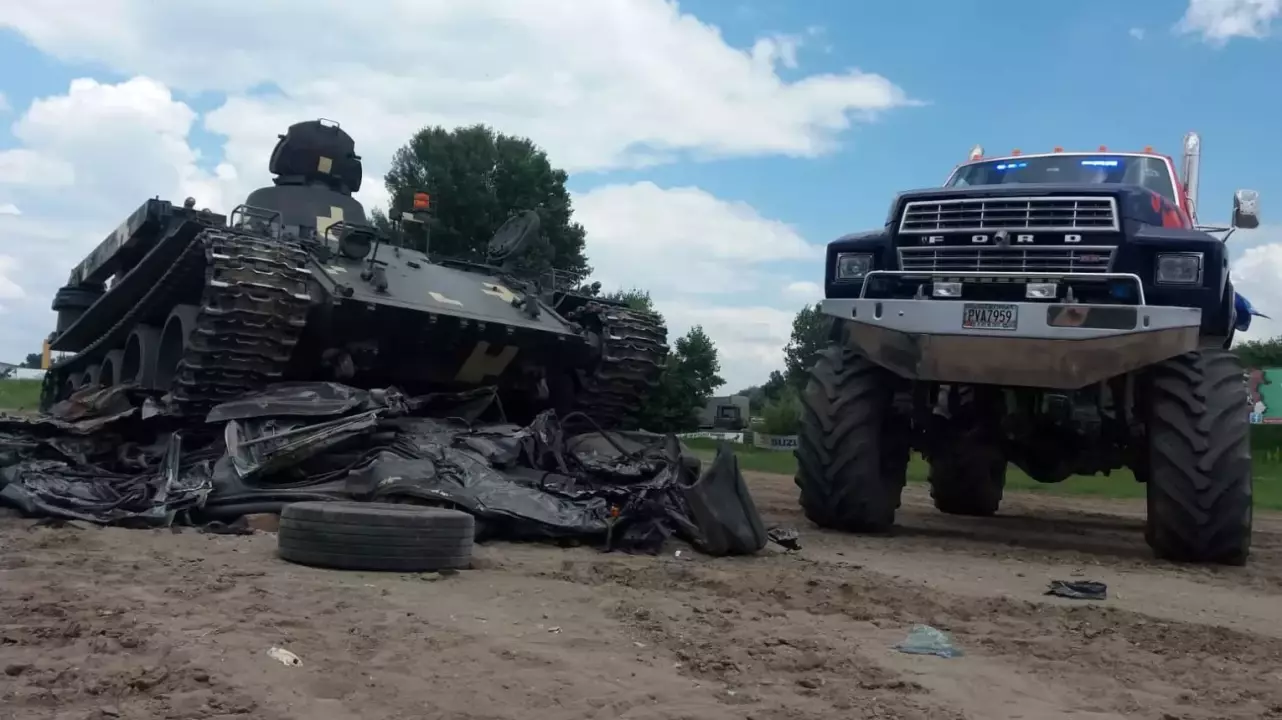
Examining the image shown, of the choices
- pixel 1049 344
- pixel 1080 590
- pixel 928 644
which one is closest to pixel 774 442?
pixel 1049 344

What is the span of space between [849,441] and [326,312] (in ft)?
13.7

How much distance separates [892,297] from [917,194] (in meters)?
0.67

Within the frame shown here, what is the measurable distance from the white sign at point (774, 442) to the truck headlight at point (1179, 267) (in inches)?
1022

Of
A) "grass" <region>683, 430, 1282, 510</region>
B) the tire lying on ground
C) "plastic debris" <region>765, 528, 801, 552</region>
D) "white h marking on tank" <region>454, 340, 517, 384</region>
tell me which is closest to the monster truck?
"plastic debris" <region>765, 528, 801, 552</region>

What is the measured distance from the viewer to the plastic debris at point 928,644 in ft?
14.0

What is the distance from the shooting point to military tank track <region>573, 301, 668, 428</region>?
38.9ft

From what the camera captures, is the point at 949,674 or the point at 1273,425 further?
the point at 1273,425

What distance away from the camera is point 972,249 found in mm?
7285

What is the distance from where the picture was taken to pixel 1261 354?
82.8 feet

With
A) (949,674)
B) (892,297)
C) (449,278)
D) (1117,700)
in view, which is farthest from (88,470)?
(1117,700)

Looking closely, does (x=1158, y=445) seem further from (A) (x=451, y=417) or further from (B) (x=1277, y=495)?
(B) (x=1277, y=495)

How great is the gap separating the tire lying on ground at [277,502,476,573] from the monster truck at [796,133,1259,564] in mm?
3137

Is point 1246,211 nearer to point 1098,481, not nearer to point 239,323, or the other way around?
point 239,323

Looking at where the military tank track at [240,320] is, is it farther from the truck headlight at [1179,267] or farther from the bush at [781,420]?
the bush at [781,420]
